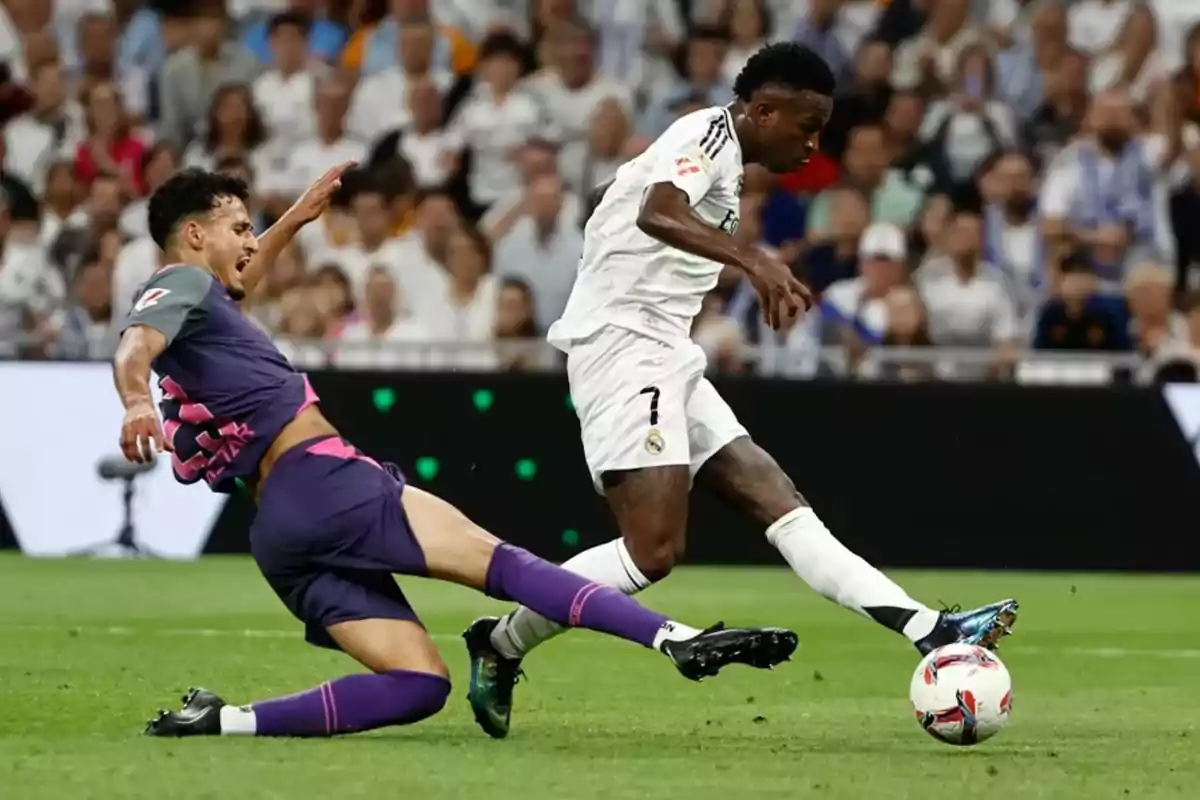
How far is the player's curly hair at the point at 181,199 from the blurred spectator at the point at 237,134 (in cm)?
1028

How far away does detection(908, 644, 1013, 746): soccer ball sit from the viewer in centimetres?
686

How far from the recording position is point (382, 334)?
15.8 meters

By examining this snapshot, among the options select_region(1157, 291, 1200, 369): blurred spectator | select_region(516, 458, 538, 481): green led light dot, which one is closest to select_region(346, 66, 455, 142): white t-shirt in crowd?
select_region(516, 458, 538, 481): green led light dot

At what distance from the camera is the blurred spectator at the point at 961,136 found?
16.5m

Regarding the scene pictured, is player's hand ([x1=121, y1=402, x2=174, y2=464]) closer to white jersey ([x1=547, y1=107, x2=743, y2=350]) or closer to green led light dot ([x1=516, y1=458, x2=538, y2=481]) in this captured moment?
white jersey ([x1=547, y1=107, x2=743, y2=350])

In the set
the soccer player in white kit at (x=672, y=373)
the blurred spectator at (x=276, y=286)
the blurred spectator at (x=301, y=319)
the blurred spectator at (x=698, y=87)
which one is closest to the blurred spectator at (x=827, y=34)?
the blurred spectator at (x=698, y=87)

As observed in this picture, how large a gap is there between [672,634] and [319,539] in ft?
3.46

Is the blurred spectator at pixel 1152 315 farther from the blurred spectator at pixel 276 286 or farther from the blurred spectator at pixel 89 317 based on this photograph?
the blurred spectator at pixel 89 317

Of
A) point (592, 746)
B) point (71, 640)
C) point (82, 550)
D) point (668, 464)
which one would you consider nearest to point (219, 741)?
point (592, 746)

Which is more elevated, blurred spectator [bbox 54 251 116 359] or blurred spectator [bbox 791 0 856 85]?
blurred spectator [bbox 791 0 856 85]

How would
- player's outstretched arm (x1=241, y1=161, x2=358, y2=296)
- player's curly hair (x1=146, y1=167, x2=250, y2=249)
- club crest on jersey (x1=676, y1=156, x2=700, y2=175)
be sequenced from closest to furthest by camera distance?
player's curly hair (x1=146, y1=167, x2=250, y2=249), club crest on jersey (x1=676, y1=156, x2=700, y2=175), player's outstretched arm (x1=241, y1=161, x2=358, y2=296)

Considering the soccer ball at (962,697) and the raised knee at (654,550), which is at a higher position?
the raised knee at (654,550)

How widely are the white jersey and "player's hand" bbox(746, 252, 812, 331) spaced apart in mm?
694

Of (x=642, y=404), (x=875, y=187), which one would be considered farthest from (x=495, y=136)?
(x=642, y=404)
